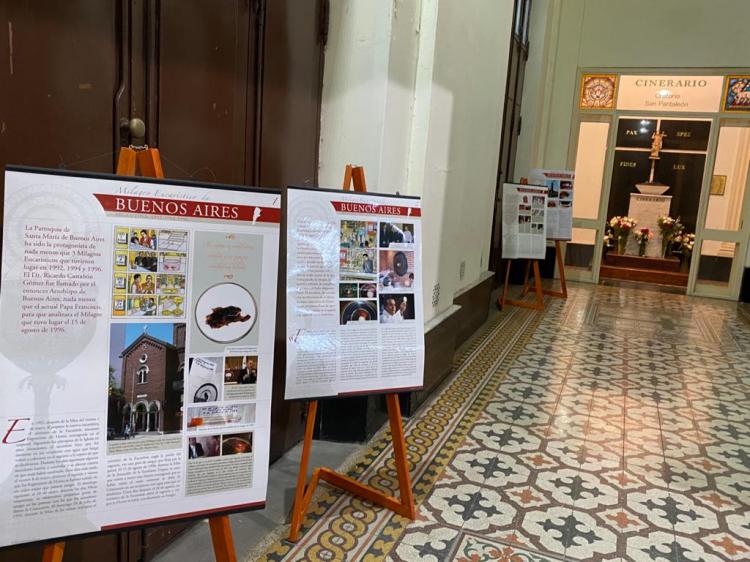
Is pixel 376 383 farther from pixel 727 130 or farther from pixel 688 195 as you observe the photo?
pixel 688 195

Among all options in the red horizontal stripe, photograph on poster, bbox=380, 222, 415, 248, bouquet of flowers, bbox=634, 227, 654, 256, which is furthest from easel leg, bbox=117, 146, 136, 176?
bouquet of flowers, bbox=634, 227, 654, 256

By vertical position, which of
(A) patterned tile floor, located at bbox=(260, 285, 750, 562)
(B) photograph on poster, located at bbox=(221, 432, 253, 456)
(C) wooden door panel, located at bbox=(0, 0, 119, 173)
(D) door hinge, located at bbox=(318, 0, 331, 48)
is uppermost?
(D) door hinge, located at bbox=(318, 0, 331, 48)

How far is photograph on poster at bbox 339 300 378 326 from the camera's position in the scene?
2180mm

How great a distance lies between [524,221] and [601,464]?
154 inches

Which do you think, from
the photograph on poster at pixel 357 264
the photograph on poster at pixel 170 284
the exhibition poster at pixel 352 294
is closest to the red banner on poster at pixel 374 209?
the exhibition poster at pixel 352 294

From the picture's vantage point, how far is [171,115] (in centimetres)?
A: 196

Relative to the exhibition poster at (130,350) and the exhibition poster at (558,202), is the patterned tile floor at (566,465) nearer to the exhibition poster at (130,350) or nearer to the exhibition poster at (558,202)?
the exhibition poster at (130,350)

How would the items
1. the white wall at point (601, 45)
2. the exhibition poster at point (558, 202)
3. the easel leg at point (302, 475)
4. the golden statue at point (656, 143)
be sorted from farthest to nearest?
the golden statue at point (656, 143) < the white wall at point (601, 45) < the exhibition poster at point (558, 202) < the easel leg at point (302, 475)

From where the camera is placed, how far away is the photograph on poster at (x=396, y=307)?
2.27 metres

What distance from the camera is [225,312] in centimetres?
146

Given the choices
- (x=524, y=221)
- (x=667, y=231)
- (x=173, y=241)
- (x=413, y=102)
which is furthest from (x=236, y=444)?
(x=667, y=231)

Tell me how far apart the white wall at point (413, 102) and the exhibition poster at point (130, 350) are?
1540mm

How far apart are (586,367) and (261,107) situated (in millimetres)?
3368

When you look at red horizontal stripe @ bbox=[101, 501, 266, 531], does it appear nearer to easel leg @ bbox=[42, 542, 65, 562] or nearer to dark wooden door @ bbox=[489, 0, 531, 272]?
easel leg @ bbox=[42, 542, 65, 562]
